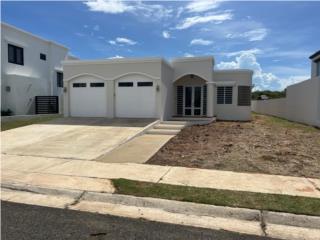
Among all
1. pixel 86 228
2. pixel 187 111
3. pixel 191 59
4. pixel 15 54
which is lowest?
pixel 86 228

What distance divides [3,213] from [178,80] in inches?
684

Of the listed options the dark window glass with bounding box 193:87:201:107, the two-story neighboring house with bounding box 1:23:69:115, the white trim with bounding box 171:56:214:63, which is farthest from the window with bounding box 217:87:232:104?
the two-story neighboring house with bounding box 1:23:69:115

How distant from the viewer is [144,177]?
23.7 feet

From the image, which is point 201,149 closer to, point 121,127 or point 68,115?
point 121,127

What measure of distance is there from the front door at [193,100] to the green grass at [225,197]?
15512 mm

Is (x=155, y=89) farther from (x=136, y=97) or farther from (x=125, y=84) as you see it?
(x=125, y=84)

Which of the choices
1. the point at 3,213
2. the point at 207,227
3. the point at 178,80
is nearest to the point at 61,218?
the point at 3,213

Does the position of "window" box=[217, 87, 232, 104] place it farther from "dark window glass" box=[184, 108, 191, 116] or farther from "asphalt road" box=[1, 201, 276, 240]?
"asphalt road" box=[1, 201, 276, 240]

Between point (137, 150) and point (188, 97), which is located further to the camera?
point (188, 97)

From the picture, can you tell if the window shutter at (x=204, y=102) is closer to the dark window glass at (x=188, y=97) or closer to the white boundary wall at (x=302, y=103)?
the dark window glass at (x=188, y=97)

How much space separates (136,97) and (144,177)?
10.8 meters

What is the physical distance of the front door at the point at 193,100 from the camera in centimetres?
2166

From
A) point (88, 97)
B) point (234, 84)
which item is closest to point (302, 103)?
point (234, 84)

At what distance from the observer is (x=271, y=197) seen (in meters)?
5.71
